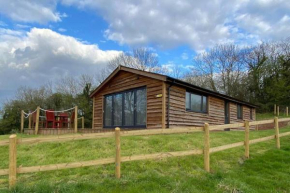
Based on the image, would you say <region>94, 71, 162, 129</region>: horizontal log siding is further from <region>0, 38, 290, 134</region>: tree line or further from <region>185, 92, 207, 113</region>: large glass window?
<region>0, 38, 290, 134</region>: tree line

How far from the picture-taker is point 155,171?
14.7ft

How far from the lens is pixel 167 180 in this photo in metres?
4.02

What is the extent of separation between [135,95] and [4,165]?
6.36 metres

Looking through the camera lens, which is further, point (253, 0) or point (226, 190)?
point (253, 0)

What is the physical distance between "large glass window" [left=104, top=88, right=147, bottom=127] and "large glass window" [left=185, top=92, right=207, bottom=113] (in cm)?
214

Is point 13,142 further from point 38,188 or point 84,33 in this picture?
point 84,33

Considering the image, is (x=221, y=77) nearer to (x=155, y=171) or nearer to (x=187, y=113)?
(x=187, y=113)

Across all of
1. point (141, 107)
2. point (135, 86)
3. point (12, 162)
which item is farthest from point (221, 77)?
point (12, 162)

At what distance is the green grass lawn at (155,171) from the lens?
3.78 metres

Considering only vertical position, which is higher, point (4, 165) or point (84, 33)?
point (84, 33)

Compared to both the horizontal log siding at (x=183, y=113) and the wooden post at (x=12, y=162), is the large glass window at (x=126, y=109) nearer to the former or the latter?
the horizontal log siding at (x=183, y=113)

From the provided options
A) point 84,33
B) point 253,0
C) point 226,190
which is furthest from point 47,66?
point 226,190

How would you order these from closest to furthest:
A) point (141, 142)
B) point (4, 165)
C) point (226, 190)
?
point (226, 190)
point (4, 165)
point (141, 142)

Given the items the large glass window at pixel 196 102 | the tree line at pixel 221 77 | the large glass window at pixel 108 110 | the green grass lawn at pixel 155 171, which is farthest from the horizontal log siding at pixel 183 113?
the tree line at pixel 221 77
